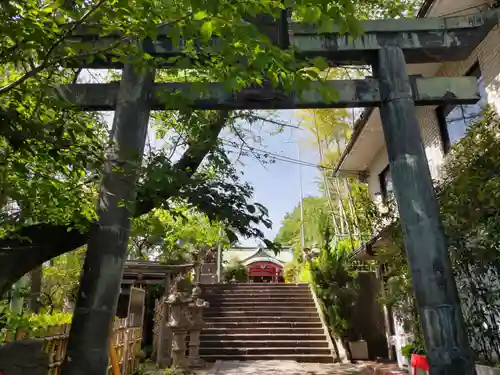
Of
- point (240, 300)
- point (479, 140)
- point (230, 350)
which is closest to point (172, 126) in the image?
point (479, 140)

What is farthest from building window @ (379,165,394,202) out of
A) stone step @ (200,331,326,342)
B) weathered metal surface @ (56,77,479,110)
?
weathered metal surface @ (56,77,479,110)

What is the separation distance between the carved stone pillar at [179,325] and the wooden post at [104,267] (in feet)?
24.7

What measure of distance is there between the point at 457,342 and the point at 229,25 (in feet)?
9.80

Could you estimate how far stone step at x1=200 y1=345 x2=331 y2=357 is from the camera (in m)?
11.9

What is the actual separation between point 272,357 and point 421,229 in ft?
30.9

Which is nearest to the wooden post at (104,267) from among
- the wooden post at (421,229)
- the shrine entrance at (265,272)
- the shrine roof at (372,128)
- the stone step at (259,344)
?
the wooden post at (421,229)

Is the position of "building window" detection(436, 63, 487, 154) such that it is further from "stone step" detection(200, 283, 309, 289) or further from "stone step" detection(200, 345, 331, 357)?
"stone step" detection(200, 283, 309, 289)

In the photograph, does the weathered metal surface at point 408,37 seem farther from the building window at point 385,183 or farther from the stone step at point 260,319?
the stone step at point 260,319

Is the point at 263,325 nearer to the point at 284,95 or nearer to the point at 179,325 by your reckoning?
the point at 179,325

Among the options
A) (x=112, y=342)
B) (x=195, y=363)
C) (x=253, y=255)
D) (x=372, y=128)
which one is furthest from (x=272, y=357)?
(x=253, y=255)

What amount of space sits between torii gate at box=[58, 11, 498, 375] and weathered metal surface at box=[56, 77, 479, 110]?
0.01 meters

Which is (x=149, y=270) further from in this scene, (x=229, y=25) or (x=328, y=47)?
(x=229, y=25)

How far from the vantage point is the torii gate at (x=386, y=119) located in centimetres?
332

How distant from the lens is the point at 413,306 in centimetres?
680
